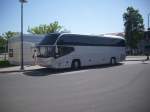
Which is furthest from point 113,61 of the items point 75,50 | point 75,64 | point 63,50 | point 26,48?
point 26,48

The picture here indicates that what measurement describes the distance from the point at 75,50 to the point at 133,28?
46653 mm

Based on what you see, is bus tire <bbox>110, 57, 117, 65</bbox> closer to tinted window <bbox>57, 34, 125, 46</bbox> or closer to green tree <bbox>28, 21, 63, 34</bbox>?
tinted window <bbox>57, 34, 125, 46</bbox>

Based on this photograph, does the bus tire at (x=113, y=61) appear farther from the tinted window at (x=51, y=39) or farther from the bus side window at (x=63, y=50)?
the tinted window at (x=51, y=39)

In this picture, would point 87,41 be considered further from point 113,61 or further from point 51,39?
point 113,61

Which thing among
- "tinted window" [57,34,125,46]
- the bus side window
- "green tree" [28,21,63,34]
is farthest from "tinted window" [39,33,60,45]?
"green tree" [28,21,63,34]

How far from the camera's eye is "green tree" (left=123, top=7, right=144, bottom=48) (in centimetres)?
6475

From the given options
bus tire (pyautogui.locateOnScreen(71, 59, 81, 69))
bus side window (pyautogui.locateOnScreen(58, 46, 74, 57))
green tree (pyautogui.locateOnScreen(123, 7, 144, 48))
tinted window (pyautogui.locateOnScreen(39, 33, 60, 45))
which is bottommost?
bus tire (pyautogui.locateOnScreen(71, 59, 81, 69))

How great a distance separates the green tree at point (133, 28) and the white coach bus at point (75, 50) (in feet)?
124

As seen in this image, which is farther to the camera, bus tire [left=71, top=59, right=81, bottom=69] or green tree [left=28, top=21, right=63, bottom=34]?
green tree [left=28, top=21, right=63, bottom=34]

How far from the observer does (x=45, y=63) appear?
69.4ft

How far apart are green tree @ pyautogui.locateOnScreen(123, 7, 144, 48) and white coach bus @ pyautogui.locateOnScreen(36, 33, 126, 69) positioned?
37.9 meters

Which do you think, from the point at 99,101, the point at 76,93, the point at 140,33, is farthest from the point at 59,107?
the point at 140,33

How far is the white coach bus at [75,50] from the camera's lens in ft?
68.4

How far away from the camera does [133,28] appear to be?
6544 cm
